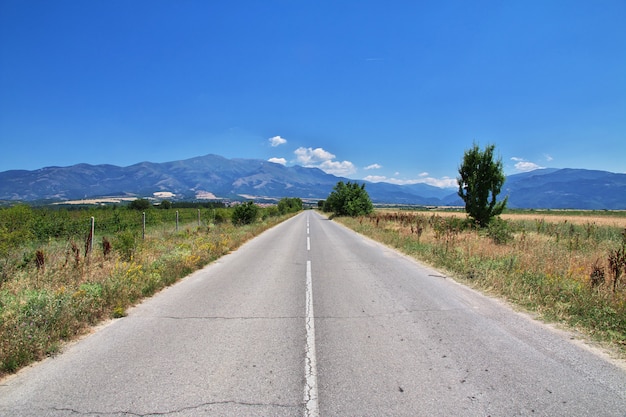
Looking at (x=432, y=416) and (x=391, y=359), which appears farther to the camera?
(x=391, y=359)

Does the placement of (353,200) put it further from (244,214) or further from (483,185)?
(483,185)

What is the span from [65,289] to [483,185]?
19586mm

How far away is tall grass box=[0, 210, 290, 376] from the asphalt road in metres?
0.32

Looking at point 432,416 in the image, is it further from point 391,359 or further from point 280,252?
point 280,252

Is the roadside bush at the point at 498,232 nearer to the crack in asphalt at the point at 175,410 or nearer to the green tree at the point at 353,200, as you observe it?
the crack in asphalt at the point at 175,410

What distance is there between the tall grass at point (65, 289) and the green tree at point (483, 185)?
51.8 feet

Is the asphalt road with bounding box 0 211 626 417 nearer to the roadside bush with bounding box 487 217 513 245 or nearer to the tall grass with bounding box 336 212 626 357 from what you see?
the tall grass with bounding box 336 212 626 357

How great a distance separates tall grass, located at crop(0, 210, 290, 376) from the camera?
13.0ft

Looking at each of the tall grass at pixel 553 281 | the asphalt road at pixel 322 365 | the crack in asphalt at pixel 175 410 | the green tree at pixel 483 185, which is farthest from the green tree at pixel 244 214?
the crack in asphalt at pixel 175 410

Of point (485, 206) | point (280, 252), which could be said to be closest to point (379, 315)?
point (280, 252)

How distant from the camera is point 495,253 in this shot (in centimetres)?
1035

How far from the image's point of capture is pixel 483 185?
739 inches

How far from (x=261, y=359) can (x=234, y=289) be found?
12.7 ft

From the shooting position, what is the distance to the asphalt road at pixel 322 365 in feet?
9.45
